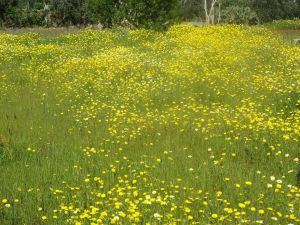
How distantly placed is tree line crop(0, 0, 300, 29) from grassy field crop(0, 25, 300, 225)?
13.5 metres

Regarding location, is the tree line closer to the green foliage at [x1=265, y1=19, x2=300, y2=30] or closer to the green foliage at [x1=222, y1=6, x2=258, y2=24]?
the green foliage at [x1=222, y1=6, x2=258, y2=24]

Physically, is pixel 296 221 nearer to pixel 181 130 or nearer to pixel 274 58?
pixel 181 130

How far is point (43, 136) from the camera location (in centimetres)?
874

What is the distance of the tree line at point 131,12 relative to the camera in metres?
28.9

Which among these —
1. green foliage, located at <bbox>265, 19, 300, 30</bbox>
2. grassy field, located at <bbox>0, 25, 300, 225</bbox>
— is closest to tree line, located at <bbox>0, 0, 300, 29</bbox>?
green foliage, located at <bbox>265, 19, 300, 30</bbox>

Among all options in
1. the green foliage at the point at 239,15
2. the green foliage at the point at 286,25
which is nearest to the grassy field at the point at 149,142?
the green foliage at the point at 286,25

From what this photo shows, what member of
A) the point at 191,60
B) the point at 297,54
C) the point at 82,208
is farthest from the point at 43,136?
the point at 297,54

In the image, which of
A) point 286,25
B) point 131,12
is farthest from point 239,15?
point 131,12

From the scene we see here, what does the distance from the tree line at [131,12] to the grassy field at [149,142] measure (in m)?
13.5

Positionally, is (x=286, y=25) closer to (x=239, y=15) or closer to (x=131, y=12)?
(x=239, y=15)

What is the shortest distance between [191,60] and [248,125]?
7.80 m

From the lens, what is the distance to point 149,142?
8344 mm

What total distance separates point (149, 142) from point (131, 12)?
22.9 metres

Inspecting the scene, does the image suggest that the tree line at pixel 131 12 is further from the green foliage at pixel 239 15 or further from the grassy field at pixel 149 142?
the grassy field at pixel 149 142
